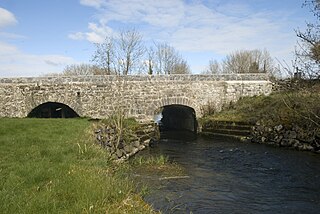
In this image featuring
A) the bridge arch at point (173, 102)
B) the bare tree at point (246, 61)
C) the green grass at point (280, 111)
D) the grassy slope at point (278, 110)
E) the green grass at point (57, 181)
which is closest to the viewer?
the green grass at point (57, 181)

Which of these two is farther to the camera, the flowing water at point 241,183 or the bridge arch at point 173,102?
the bridge arch at point 173,102

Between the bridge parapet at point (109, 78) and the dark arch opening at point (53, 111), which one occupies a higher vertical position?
the bridge parapet at point (109, 78)

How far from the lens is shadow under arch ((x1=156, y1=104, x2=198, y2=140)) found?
25.3 m

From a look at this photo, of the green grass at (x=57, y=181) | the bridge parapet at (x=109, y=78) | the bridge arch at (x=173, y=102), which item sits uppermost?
the bridge parapet at (x=109, y=78)

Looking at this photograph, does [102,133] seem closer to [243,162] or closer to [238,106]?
[243,162]

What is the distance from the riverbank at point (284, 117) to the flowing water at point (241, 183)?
1210 millimetres

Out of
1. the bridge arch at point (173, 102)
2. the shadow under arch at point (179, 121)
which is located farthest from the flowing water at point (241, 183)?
the shadow under arch at point (179, 121)

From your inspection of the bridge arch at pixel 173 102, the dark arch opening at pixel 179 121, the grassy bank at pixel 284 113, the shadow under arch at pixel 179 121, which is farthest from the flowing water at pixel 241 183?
the dark arch opening at pixel 179 121

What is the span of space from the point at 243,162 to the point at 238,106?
425 inches

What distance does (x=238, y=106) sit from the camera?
930 inches

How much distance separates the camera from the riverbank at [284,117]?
1534 centimetres

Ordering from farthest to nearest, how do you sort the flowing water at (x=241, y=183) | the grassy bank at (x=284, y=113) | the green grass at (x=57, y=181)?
the grassy bank at (x=284, y=113) → the flowing water at (x=241, y=183) → the green grass at (x=57, y=181)

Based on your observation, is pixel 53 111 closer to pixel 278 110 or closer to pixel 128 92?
pixel 128 92

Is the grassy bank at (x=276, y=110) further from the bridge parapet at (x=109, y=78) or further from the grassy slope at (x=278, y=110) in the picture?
the bridge parapet at (x=109, y=78)
